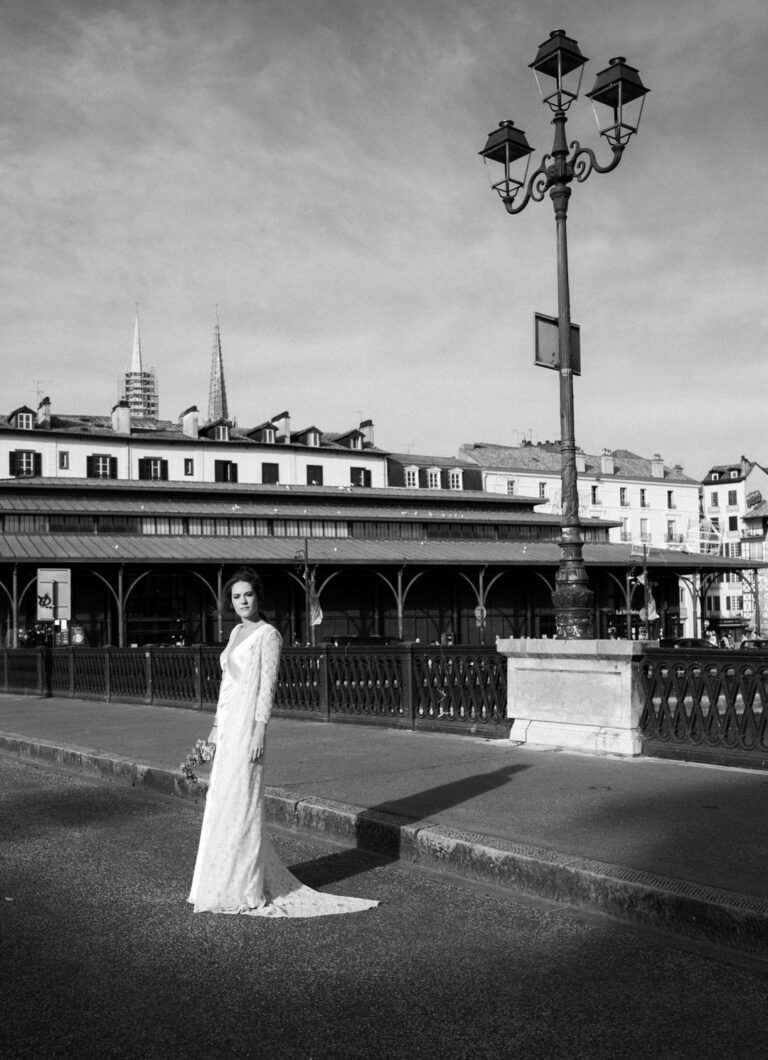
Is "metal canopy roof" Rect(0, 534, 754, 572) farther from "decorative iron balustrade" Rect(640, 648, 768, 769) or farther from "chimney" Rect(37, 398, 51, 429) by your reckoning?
"decorative iron balustrade" Rect(640, 648, 768, 769)

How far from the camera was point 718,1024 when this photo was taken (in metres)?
3.69

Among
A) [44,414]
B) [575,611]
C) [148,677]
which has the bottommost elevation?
[148,677]

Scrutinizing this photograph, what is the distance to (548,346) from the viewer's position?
10758mm

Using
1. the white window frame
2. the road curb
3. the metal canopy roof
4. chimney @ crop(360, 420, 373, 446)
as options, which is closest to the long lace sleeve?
the road curb

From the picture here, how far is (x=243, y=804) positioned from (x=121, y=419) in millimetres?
69645

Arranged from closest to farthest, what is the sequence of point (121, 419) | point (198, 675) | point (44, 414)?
point (198, 675) → point (44, 414) → point (121, 419)

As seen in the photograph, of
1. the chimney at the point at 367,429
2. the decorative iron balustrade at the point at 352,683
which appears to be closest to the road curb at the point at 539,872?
the decorative iron balustrade at the point at 352,683

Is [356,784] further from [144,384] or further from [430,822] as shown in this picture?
[144,384]

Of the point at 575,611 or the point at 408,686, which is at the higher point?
the point at 575,611

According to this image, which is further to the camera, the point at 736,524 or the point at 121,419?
the point at 736,524

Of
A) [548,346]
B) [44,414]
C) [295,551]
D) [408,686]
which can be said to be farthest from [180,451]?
[548,346]

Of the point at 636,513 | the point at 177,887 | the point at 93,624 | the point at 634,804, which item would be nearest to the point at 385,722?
the point at 634,804

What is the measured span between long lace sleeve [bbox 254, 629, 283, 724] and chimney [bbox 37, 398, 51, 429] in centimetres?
6844

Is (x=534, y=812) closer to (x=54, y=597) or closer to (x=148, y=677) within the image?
(x=148, y=677)
